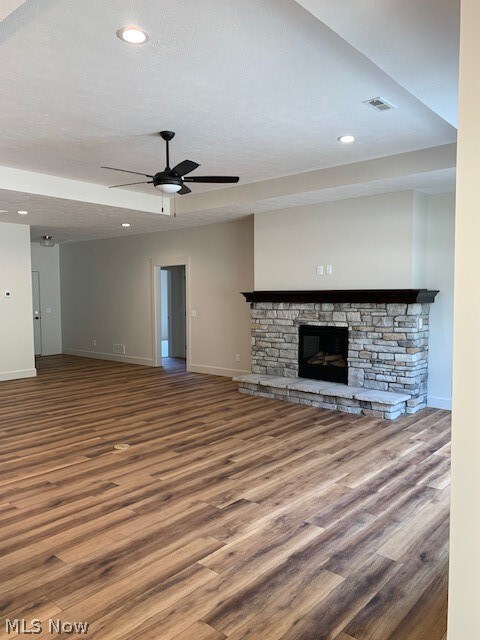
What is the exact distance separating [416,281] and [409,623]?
4.32 m

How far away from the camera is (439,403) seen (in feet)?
19.5

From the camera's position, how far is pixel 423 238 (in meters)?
5.87

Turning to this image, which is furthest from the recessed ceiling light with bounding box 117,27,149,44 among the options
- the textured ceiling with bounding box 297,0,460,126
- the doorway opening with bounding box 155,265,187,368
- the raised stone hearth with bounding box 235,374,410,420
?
the doorway opening with bounding box 155,265,187,368

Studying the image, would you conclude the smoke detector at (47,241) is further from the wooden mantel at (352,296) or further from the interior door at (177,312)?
the wooden mantel at (352,296)

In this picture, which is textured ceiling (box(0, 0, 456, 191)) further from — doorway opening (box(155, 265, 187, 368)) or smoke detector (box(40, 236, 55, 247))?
doorway opening (box(155, 265, 187, 368))

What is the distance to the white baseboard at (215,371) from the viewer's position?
8.05 m

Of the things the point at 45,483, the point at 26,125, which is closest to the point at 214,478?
the point at 45,483

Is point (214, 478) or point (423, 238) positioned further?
point (423, 238)

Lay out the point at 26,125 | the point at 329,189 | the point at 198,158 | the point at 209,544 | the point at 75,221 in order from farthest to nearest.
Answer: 1. the point at 75,221
2. the point at 329,189
3. the point at 198,158
4. the point at 26,125
5. the point at 209,544

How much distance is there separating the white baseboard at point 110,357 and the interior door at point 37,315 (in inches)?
26.7

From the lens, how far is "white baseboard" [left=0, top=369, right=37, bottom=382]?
8.08 meters

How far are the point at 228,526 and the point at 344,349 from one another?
3.80 metres

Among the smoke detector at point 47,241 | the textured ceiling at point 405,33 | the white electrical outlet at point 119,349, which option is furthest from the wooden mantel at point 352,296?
the smoke detector at point 47,241

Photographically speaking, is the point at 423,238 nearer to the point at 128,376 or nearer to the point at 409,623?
the point at 409,623
